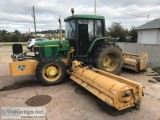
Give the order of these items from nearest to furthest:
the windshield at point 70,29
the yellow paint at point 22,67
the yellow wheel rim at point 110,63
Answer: the yellow paint at point 22,67 < the windshield at point 70,29 < the yellow wheel rim at point 110,63

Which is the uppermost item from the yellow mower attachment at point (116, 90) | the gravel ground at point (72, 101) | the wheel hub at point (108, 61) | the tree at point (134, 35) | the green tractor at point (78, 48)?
the tree at point (134, 35)

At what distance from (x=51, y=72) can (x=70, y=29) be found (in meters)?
1.87

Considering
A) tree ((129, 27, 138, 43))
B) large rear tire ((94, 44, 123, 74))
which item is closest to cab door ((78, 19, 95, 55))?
large rear tire ((94, 44, 123, 74))

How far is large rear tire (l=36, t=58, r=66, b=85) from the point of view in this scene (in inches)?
241

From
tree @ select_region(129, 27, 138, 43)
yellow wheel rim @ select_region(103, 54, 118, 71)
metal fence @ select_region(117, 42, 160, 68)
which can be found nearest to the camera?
yellow wheel rim @ select_region(103, 54, 118, 71)

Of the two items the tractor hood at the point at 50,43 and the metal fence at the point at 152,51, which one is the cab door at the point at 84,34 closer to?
the tractor hood at the point at 50,43

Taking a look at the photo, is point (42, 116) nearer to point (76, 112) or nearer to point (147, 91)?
point (76, 112)

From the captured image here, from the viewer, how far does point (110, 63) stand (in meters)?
7.63

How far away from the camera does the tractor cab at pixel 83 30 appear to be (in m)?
6.73

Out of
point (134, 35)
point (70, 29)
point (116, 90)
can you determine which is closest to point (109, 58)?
Answer: point (70, 29)

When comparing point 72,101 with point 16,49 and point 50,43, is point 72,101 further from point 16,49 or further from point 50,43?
point 16,49

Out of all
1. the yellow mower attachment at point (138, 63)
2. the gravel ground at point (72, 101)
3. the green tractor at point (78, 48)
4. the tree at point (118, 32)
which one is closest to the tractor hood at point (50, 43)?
the green tractor at point (78, 48)

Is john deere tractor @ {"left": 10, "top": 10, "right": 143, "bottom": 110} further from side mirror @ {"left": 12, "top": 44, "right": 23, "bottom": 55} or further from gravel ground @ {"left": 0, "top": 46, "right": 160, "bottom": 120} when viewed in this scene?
gravel ground @ {"left": 0, "top": 46, "right": 160, "bottom": 120}

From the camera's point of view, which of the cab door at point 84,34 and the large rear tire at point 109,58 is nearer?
the cab door at point 84,34
